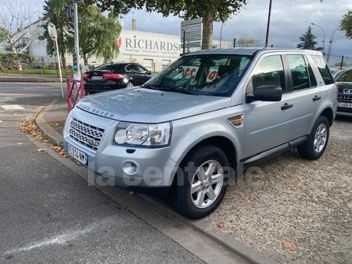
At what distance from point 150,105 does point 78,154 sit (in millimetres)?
988

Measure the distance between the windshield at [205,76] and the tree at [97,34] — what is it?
3217cm

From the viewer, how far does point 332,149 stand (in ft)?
21.8

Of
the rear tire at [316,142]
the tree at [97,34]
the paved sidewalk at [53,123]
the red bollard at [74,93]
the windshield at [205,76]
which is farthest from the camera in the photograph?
the tree at [97,34]

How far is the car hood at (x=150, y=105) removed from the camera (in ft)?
11.1

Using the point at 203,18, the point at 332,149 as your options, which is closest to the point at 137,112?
the point at 332,149

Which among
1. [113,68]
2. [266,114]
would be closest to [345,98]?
[266,114]

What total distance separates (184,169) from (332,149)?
4.29m

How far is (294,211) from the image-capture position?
3.97m

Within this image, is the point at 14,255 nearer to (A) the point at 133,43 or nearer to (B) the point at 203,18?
(B) the point at 203,18

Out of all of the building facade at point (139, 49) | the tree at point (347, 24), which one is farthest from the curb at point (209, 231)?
the building facade at point (139, 49)

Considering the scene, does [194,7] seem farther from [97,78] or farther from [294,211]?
[294,211]

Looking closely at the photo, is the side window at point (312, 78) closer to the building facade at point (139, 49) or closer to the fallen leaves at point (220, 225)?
the fallen leaves at point (220, 225)

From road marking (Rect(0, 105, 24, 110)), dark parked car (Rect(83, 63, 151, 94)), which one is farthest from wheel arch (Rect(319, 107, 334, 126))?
dark parked car (Rect(83, 63, 151, 94))

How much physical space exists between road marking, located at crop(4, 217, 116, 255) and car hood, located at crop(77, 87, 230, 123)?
44.3 inches
